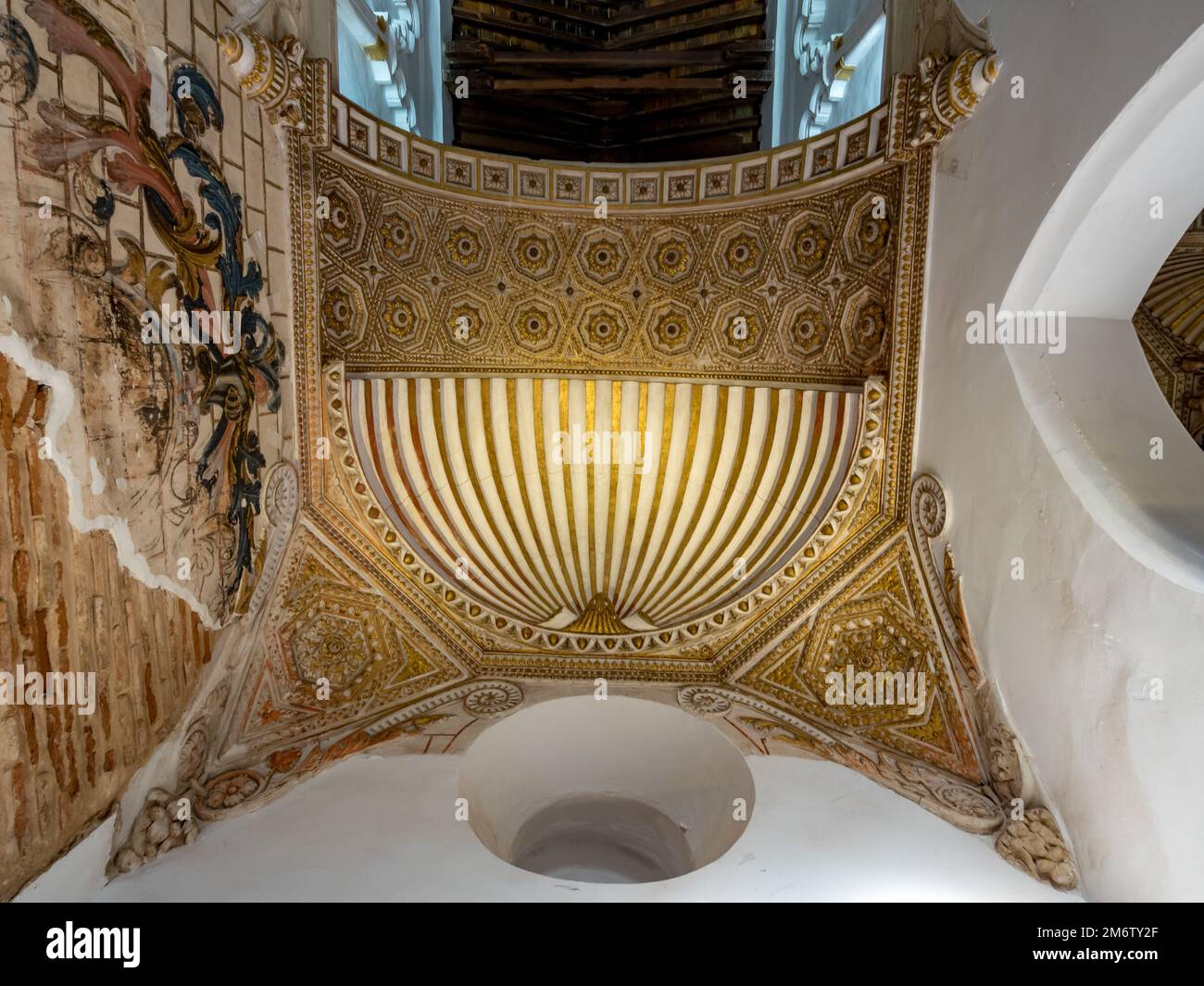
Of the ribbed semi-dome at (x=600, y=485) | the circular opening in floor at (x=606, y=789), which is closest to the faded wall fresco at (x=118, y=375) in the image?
the ribbed semi-dome at (x=600, y=485)

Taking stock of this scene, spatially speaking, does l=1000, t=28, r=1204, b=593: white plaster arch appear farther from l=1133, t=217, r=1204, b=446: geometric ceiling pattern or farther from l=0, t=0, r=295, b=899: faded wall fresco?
l=0, t=0, r=295, b=899: faded wall fresco

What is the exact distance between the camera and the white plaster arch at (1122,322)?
2.56m

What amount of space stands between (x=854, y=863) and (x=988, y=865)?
2.17 feet

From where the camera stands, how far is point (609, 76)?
5480mm

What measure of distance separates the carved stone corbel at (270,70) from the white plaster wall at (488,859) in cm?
387

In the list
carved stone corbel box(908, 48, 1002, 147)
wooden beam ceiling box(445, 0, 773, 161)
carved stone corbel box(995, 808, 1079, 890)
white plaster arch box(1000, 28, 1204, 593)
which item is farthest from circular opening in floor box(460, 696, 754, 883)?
wooden beam ceiling box(445, 0, 773, 161)

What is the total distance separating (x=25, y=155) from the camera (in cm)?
240

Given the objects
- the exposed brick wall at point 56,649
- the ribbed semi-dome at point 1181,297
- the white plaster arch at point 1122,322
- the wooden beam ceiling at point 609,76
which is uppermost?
the wooden beam ceiling at point 609,76

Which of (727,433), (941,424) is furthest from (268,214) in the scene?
(941,424)

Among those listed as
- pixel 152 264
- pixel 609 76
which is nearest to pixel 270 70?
pixel 152 264

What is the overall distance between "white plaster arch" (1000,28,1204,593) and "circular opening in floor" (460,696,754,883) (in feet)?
8.21

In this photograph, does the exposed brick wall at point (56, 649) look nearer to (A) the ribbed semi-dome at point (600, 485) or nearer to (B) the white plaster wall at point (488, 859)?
(B) the white plaster wall at point (488, 859)

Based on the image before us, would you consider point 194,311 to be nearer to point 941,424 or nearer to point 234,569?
point 234,569

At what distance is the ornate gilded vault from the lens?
4211mm
